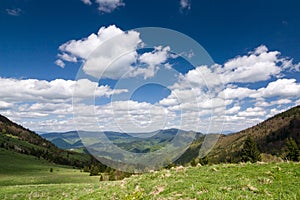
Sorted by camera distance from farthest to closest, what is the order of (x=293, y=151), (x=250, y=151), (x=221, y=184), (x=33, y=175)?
(x=33, y=175) < (x=250, y=151) < (x=293, y=151) < (x=221, y=184)

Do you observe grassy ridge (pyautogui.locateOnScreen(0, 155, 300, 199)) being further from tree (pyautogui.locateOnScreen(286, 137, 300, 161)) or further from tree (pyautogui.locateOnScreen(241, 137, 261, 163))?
tree (pyautogui.locateOnScreen(241, 137, 261, 163))

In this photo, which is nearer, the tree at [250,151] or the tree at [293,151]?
the tree at [293,151]

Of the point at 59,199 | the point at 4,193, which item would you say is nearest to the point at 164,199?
the point at 59,199

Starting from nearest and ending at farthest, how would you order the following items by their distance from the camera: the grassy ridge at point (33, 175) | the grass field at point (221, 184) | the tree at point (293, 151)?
the grass field at point (221, 184) → the grassy ridge at point (33, 175) → the tree at point (293, 151)

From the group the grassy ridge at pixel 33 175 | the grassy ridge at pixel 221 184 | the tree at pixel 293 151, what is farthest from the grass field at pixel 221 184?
the tree at pixel 293 151

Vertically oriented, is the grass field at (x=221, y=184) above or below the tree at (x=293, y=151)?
below

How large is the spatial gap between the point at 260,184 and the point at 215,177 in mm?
3375

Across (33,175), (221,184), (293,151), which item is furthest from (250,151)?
(33,175)

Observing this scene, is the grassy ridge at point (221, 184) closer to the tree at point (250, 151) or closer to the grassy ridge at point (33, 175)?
the grassy ridge at point (33, 175)

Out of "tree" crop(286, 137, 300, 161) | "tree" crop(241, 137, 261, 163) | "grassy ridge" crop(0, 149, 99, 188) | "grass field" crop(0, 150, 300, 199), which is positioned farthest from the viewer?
"tree" crop(241, 137, 261, 163)

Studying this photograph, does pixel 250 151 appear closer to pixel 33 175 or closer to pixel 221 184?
pixel 221 184

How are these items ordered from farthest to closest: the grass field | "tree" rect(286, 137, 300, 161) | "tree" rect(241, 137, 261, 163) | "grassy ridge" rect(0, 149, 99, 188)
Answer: "tree" rect(241, 137, 261, 163) < "tree" rect(286, 137, 300, 161) < "grassy ridge" rect(0, 149, 99, 188) < the grass field

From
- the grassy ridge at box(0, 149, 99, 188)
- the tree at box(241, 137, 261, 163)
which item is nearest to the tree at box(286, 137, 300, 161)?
the tree at box(241, 137, 261, 163)

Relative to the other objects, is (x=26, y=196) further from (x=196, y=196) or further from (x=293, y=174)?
(x=293, y=174)
